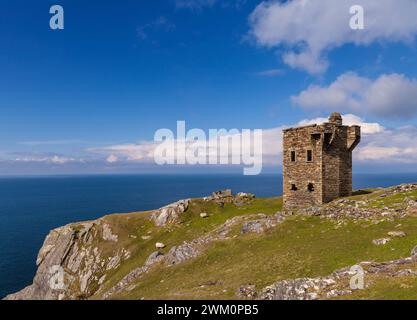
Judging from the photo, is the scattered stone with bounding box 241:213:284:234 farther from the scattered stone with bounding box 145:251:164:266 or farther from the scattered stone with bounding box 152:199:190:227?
the scattered stone with bounding box 152:199:190:227

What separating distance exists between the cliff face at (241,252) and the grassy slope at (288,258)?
9cm

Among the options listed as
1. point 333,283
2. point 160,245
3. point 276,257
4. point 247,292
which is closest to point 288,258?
point 276,257

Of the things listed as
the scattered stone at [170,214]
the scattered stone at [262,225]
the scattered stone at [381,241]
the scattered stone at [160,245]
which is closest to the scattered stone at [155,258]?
the scattered stone at [160,245]

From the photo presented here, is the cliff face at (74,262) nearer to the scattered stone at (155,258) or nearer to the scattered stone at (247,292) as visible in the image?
the scattered stone at (155,258)

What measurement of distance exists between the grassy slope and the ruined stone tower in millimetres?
5820

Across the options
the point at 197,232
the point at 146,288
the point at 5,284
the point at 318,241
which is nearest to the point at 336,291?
the point at 318,241

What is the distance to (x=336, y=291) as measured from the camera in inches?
675

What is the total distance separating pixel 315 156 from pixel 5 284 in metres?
77.9

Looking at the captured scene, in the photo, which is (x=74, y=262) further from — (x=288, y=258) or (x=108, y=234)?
(x=288, y=258)

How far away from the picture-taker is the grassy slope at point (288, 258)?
878 inches

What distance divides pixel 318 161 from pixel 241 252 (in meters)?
16.6

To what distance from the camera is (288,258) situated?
2602 centimetres

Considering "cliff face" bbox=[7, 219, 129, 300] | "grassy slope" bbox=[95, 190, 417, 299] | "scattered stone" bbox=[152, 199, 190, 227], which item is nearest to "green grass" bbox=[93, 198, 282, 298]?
"scattered stone" bbox=[152, 199, 190, 227]
